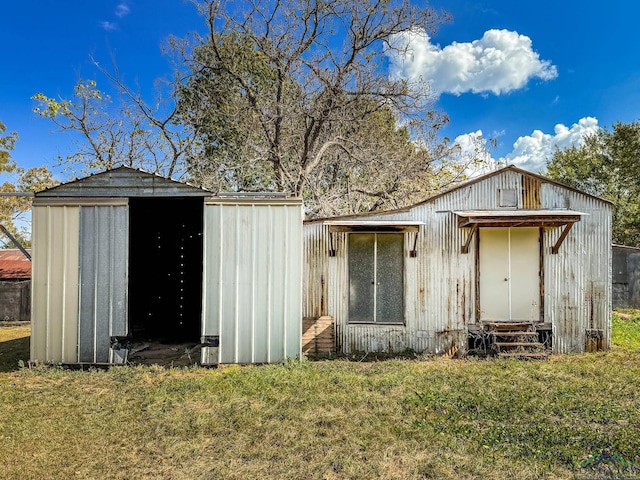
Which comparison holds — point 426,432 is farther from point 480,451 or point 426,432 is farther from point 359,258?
point 359,258

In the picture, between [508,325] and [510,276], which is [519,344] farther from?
[510,276]

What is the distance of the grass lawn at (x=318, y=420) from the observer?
324 cm

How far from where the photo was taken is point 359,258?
7.59 metres

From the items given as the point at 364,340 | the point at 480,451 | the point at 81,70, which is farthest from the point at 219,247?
the point at 81,70

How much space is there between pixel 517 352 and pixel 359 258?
328 centimetres

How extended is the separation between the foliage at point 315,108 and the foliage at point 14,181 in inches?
406

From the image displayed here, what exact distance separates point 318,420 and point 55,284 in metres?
4.94

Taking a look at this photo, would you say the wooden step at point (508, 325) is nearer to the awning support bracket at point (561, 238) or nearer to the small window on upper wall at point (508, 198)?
the awning support bracket at point (561, 238)

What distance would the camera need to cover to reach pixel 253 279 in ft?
20.7

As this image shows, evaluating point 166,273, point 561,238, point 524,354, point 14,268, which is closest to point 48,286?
point 166,273

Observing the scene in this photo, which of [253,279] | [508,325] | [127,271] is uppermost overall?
[127,271]

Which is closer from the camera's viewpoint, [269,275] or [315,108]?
[269,275]

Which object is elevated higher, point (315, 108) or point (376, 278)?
point (315, 108)

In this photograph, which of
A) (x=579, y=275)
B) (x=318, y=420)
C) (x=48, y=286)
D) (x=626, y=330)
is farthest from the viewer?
(x=626, y=330)
